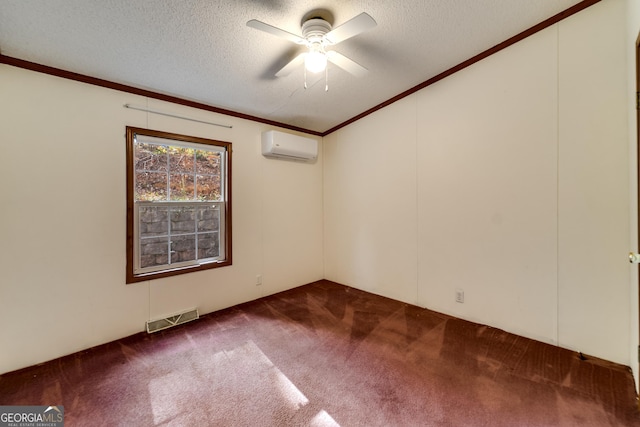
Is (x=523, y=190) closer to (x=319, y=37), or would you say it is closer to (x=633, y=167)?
(x=633, y=167)

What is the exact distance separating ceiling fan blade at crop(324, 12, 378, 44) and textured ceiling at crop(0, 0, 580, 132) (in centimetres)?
24

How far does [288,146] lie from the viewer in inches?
133

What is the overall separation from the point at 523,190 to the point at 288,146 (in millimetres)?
2614

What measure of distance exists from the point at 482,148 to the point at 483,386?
80.6 inches

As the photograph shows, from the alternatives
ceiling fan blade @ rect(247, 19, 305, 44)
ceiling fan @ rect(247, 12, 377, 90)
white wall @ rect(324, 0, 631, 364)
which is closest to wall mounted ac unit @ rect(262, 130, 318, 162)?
white wall @ rect(324, 0, 631, 364)

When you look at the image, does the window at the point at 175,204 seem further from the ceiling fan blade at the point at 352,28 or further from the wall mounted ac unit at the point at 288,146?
the ceiling fan blade at the point at 352,28

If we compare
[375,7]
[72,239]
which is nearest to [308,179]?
[375,7]

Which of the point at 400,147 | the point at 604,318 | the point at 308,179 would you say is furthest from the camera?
the point at 308,179

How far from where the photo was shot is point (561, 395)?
161cm

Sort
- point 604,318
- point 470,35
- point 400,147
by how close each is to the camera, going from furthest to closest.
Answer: point 400,147
point 470,35
point 604,318

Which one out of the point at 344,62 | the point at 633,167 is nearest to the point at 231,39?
the point at 344,62

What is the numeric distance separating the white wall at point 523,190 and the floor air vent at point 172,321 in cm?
232

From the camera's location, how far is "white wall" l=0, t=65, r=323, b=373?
191 cm

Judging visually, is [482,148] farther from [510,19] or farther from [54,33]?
[54,33]
